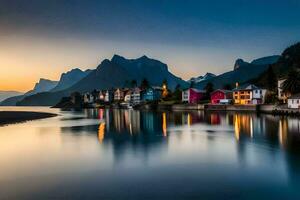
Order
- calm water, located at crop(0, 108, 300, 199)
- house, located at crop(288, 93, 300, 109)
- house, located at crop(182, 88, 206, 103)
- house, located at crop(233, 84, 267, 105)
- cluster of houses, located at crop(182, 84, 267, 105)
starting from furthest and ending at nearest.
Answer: house, located at crop(182, 88, 206, 103)
cluster of houses, located at crop(182, 84, 267, 105)
house, located at crop(233, 84, 267, 105)
house, located at crop(288, 93, 300, 109)
calm water, located at crop(0, 108, 300, 199)

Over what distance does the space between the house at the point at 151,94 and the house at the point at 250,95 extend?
62.8 meters

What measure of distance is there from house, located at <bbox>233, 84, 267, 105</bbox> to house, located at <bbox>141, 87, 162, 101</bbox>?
62802 millimetres

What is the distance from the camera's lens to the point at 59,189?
1536cm

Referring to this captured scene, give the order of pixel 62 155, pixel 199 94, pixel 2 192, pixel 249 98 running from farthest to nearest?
→ pixel 199 94 → pixel 249 98 → pixel 62 155 → pixel 2 192

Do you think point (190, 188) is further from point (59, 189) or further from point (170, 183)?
point (59, 189)

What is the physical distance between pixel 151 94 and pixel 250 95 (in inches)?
2883

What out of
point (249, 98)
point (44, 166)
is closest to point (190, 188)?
point (44, 166)

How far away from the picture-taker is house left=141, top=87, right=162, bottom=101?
543ft

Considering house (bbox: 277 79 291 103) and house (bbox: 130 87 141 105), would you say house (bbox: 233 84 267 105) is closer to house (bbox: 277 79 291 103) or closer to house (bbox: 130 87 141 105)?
house (bbox: 277 79 291 103)

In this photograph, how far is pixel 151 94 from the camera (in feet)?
547

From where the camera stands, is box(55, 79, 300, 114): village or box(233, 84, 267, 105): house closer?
box(55, 79, 300, 114): village

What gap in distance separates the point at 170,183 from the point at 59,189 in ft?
20.5

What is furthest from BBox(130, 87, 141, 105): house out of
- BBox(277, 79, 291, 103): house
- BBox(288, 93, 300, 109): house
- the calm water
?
the calm water

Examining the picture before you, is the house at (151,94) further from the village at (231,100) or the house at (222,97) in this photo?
the house at (222,97)
